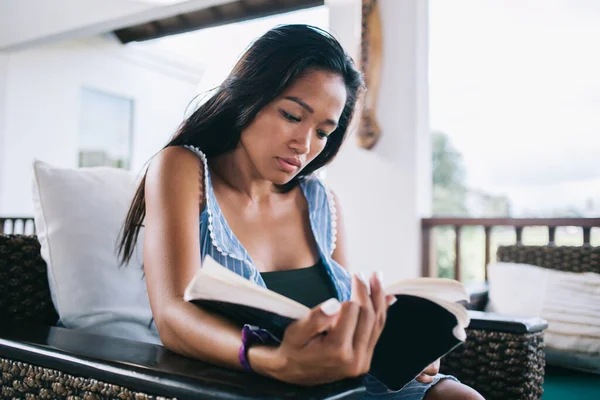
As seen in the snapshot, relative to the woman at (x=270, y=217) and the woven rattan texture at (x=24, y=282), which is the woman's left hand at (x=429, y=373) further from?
the woven rattan texture at (x=24, y=282)

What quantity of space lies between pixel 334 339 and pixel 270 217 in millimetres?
720

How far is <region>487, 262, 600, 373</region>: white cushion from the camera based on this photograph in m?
1.71

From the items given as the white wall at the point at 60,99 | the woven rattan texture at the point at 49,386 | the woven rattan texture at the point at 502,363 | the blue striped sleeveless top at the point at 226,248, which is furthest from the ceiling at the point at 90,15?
the woven rattan texture at the point at 49,386

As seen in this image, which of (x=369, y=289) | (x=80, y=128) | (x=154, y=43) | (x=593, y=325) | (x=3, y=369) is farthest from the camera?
(x=154, y=43)

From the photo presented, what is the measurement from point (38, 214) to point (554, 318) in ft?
4.97

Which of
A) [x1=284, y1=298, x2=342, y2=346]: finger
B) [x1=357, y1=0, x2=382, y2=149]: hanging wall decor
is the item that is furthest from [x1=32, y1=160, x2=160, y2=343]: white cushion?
[x1=357, y1=0, x2=382, y2=149]: hanging wall decor

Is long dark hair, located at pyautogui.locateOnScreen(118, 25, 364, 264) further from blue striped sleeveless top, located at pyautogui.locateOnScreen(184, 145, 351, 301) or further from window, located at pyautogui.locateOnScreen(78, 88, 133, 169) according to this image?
window, located at pyautogui.locateOnScreen(78, 88, 133, 169)

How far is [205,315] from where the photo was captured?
2.64 feet

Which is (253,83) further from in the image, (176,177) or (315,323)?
(315,323)

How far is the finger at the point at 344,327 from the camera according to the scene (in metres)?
0.61

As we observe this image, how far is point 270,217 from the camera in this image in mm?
1323

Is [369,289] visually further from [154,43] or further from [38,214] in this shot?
[154,43]

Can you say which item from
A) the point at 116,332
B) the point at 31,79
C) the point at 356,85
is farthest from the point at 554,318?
the point at 31,79

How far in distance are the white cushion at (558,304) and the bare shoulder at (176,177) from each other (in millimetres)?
1202
